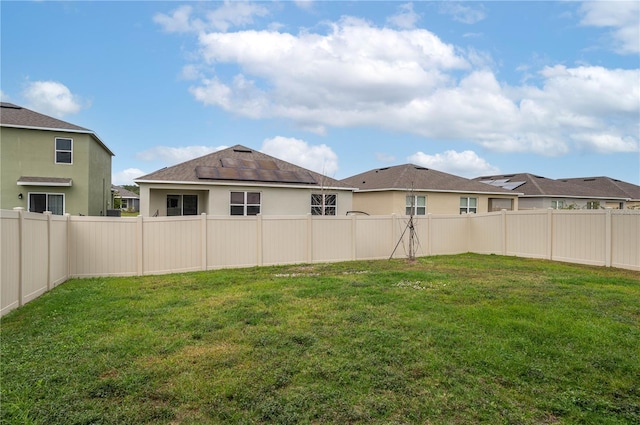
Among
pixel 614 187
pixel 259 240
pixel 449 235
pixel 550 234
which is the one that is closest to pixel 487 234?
pixel 449 235

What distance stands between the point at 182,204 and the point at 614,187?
1343 inches

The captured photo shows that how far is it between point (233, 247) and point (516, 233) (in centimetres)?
958

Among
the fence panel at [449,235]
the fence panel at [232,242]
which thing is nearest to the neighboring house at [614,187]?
the fence panel at [449,235]

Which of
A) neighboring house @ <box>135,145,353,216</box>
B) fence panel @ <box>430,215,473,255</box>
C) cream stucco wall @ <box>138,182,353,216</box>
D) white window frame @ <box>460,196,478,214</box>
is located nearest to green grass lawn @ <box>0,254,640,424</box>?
fence panel @ <box>430,215,473,255</box>

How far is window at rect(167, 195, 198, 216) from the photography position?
17.3 meters

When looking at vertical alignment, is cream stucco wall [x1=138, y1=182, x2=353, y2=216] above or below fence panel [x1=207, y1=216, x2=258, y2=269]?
above

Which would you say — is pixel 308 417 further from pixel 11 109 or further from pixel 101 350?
pixel 11 109

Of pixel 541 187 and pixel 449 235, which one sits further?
pixel 541 187

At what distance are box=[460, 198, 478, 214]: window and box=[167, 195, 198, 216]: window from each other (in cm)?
1421

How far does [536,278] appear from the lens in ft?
29.1

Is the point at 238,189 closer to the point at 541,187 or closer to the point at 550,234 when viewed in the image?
the point at 550,234

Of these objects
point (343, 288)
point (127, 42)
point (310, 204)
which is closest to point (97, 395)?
point (343, 288)

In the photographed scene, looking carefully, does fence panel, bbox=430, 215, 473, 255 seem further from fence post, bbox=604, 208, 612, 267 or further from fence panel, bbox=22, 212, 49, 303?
fence panel, bbox=22, 212, 49, 303

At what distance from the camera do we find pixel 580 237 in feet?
38.4
